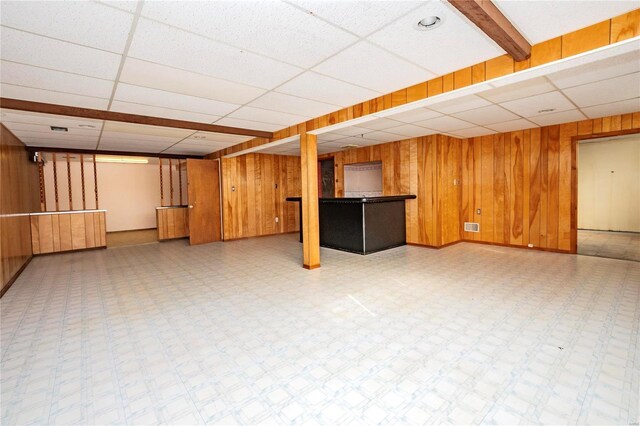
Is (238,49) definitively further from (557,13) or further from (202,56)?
(557,13)

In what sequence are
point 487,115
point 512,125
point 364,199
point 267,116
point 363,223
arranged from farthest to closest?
1. point 363,223
2. point 364,199
3. point 512,125
4. point 487,115
5. point 267,116

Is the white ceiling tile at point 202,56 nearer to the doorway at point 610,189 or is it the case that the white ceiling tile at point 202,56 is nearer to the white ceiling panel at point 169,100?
the white ceiling panel at point 169,100

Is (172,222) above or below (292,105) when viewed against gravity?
below

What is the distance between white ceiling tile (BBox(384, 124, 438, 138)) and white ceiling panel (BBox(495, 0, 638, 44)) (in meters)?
3.18

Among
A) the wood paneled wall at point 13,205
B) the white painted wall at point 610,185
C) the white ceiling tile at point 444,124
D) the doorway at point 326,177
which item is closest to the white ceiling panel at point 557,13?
the white ceiling tile at point 444,124

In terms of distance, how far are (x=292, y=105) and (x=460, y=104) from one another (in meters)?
2.28

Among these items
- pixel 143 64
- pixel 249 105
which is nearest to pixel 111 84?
pixel 143 64

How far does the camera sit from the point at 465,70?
9.41ft

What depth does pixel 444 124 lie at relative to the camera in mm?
5371

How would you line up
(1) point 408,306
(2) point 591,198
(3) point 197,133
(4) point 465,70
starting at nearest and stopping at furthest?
(4) point 465,70 < (1) point 408,306 < (3) point 197,133 < (2) point 591,198

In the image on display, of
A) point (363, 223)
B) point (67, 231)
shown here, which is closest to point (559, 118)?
point (363, 223)

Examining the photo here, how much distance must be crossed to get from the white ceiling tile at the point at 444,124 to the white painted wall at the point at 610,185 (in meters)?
5.26

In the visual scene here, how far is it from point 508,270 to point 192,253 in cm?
601

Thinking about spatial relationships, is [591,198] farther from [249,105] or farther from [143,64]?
[143,64]
